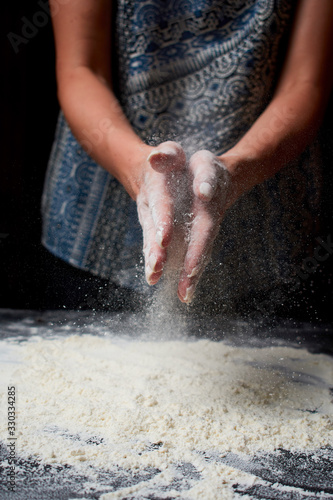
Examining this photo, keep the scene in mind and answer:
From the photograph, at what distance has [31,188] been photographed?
73 cm

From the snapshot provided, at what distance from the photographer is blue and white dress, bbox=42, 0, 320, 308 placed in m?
0.62

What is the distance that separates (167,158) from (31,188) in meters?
0.35

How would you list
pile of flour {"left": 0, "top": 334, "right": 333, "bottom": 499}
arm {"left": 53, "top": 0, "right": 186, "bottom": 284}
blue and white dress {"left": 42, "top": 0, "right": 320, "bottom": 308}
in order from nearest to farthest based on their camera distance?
pile of flour {"left": 0, "top": 334, "right": 333, "bottom": 499} < arm {"left": 53, "top": 0, "right": 186, "bottom": 284} < blue and white dress {"left": 42, "top": 0, "right": 320, "bottom": 308}

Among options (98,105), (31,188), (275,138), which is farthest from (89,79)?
(275,138)

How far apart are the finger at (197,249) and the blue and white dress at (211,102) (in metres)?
0.11

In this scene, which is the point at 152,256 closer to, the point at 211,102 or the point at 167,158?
the point at 167,158

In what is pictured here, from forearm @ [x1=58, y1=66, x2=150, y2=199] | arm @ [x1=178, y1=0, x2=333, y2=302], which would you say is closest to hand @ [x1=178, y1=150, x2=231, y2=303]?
arm @ [x1=178, y1=0, x2=333, y2=302]

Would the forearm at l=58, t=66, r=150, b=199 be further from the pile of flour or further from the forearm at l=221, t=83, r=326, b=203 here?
the pile of flour

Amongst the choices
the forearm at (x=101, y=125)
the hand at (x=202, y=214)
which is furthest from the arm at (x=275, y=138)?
the forearm at (x=101, y=125)

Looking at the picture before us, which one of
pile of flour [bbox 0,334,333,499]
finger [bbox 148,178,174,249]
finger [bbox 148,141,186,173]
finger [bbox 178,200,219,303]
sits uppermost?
finger [bbox 148,141,186,173]

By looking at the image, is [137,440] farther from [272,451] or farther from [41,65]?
[41,65]

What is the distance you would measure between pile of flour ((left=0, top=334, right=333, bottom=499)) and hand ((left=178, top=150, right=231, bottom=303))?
14cm

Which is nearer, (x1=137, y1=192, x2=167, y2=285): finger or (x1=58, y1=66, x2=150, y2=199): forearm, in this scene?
(x1=137, y1=192, x2=167, y2=285): finger

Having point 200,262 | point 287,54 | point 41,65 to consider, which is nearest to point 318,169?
point 287,54
